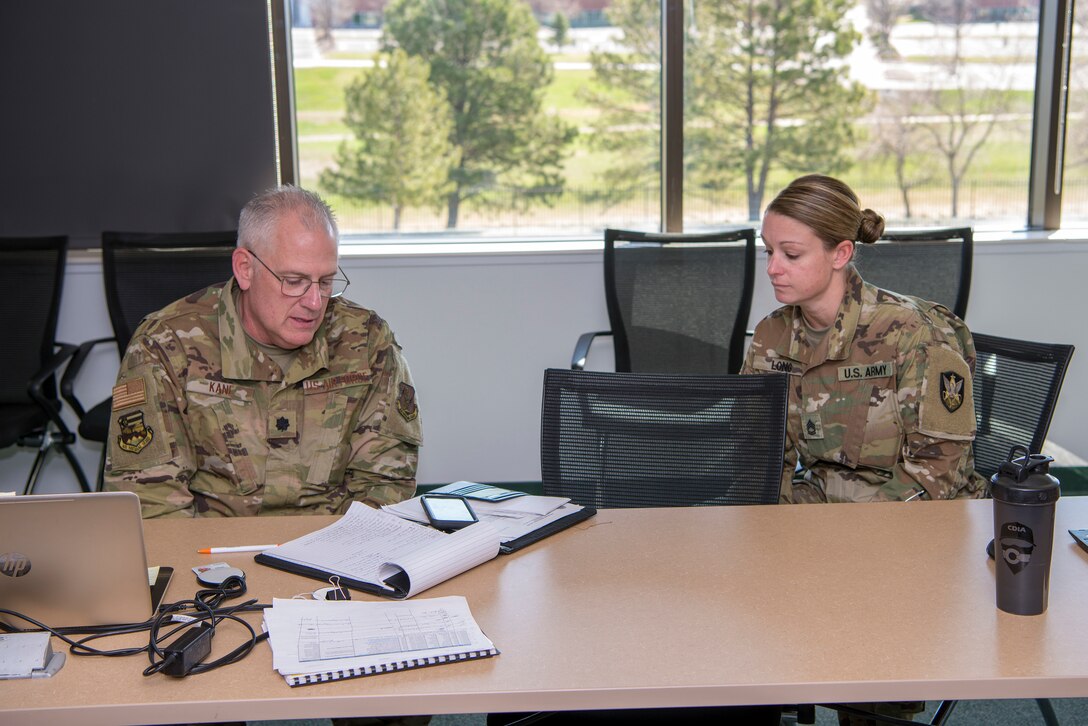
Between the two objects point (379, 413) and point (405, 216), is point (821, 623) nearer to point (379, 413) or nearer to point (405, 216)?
point (379, 413)

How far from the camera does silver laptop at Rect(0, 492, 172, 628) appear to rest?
4.16ft

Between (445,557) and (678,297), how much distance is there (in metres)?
2.04

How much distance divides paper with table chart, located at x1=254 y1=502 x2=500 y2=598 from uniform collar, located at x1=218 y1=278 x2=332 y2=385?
20.2 inches

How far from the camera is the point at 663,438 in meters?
1.96

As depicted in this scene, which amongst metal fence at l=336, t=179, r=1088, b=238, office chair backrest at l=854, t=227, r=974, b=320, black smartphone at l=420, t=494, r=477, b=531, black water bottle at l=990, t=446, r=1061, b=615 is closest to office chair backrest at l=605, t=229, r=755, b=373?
office chair backrest at l=854, t=227, r=974, b=320

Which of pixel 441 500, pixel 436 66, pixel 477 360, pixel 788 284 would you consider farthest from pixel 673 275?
pixel 441 500

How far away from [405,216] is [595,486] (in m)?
2.35

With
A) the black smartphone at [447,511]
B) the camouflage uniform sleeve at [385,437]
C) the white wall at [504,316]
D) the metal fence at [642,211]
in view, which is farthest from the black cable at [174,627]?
the metal fence at [642,211]

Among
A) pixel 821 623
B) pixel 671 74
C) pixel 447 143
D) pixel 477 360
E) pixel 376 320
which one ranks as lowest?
pixel 477 360

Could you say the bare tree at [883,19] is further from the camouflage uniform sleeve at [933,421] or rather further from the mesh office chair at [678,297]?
the camouflage uniform sleeve at [933,421]

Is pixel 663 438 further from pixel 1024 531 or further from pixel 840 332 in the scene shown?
pixel 1024 531

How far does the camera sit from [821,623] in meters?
1.30

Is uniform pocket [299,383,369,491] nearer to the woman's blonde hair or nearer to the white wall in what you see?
the woman's blonde hair

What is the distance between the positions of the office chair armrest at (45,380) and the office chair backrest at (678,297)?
174 centimetres
